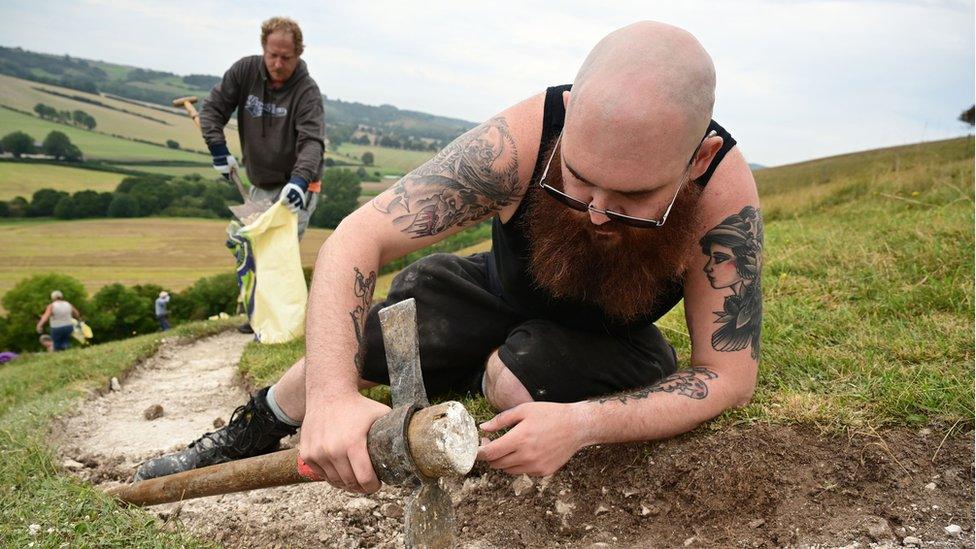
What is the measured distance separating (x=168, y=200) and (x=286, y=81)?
44230mm

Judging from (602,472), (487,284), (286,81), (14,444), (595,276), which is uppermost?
(286,81)

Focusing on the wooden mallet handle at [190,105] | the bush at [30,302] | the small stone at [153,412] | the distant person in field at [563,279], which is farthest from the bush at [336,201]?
the bush at [30,302]

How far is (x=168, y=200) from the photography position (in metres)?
45.7

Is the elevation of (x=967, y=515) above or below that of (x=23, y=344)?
above

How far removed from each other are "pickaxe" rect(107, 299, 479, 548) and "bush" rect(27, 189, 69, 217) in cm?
4970

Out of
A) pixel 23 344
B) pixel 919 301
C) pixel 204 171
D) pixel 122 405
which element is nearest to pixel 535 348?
pixel 919 301

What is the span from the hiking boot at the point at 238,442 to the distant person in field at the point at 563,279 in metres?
0.01

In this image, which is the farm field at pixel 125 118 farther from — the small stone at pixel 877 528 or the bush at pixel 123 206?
the small stone at pixel 877 528

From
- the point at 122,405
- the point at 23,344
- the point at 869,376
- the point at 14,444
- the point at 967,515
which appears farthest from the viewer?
the point at 23,344

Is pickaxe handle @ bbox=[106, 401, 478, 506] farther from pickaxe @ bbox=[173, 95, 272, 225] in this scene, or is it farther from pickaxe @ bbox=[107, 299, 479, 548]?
pickaxe @ bbox=[173, 95, 272, 225]

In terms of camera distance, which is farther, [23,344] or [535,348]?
[23,344]

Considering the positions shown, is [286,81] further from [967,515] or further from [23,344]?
[23,344]

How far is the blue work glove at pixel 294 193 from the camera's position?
6.42 metres

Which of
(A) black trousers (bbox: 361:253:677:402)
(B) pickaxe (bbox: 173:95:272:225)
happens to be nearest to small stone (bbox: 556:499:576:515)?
(A) black trousers (bbox: 361:253:677:402)
